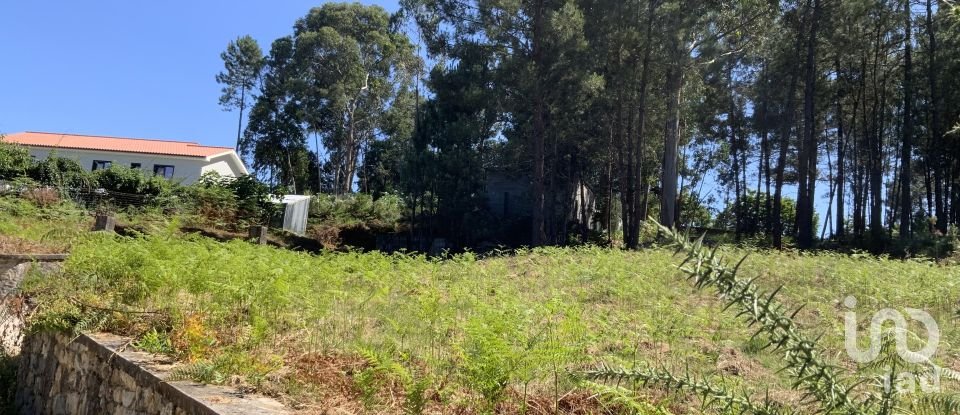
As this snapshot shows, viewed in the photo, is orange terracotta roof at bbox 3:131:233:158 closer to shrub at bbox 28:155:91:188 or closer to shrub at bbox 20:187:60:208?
shrub at bbox 28:155:91:188

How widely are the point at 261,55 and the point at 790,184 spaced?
3371cm

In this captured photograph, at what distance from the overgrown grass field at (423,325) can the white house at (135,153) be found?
3044cm

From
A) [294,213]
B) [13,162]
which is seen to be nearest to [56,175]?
[13,162]

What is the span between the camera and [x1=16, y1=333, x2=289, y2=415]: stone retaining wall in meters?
3.85

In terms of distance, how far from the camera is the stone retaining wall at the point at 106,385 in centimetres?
385

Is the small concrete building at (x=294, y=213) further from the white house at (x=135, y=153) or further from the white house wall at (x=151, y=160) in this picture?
the white house wall at (x=151, y=160)

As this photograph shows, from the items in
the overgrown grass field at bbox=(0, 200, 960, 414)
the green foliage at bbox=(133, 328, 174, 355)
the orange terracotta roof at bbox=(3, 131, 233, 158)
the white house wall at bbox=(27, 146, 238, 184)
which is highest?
the orange terracotta roof at bbox=(3, 131, 233, 158)

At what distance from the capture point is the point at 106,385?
17.1ft

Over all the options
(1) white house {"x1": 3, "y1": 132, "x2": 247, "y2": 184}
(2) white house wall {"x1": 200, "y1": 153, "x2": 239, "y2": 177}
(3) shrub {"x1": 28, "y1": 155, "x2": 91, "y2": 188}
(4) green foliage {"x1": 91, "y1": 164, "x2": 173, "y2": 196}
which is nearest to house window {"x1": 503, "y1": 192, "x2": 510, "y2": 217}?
(4) green foliage {"x1": 91, "y1": 164, "x2": 173, "y2": 196}

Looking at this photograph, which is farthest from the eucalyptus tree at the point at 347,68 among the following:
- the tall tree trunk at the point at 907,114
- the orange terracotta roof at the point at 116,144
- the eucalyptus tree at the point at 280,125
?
the tall tree trunk at the point at 907,114

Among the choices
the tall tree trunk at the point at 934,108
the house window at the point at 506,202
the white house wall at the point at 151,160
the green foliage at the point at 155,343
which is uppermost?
the tall tree trunk at the point at 934,108

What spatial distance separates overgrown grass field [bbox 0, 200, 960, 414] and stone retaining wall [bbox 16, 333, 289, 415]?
0.17m

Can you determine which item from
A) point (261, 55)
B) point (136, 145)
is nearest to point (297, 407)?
point (136, 145)

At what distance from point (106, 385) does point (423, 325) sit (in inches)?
98.1
